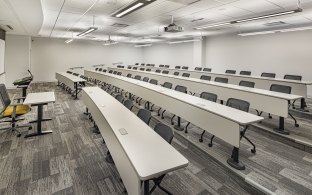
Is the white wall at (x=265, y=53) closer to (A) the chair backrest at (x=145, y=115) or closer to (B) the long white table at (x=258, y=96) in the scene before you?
(B) the long white table at (x=258, y=96)

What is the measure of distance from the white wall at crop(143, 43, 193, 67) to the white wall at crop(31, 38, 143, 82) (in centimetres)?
215

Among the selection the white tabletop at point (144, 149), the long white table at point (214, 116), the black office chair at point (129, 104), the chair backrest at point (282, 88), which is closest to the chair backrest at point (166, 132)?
the white tabletop at point (144, 149)

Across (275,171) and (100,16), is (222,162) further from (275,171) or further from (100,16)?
(100,16)

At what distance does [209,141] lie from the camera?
3.68 m

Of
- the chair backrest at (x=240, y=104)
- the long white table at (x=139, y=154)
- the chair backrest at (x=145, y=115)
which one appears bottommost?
the long white table at (x=139, y=154)

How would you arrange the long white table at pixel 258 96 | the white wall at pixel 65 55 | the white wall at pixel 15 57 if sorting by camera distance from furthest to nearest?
the white wall at pixel 65 55
the white wall at pixel 15 57
the long white table at pixel 258 96

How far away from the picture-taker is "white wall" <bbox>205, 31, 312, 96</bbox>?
24.1 feet

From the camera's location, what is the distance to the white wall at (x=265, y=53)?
733 centimetres

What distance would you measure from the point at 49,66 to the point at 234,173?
44.2 ft

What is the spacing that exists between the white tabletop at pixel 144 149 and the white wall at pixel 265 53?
26.0 feet

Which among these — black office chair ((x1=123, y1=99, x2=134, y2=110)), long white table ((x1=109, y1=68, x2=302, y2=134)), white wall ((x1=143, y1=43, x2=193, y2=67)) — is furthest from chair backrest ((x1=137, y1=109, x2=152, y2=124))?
white wall ((x1=143, y1=43, x2=193, y2=67))

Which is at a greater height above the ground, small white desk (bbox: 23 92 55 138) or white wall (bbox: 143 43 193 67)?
white wall (bbox: 143 43 193 67)

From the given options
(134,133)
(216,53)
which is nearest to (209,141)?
(134,133)

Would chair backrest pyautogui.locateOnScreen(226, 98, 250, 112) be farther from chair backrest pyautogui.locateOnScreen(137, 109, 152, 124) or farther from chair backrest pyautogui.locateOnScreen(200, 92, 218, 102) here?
chair backrest pyautogui.locateOnScreen(137, 109, 152, 124)
